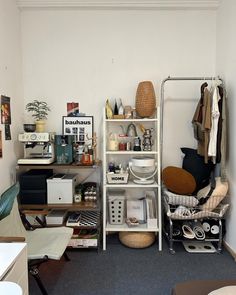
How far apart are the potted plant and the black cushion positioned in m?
1.74

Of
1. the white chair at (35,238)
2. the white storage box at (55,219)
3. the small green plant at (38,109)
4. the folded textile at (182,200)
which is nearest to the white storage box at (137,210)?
the folded textile at (182,200)

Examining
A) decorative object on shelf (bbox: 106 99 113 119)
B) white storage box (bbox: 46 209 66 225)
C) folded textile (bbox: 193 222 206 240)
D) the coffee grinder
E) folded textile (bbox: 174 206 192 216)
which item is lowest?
folded textile (bbox: 193 222 206 240)

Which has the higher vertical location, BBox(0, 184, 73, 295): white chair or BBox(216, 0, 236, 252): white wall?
BBox(216, 0, 236, 252): white wall

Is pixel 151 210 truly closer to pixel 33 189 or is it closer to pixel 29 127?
pixel 33 189

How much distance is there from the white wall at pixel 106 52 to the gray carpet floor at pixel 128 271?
1554mm

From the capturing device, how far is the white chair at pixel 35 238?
209 centimetres

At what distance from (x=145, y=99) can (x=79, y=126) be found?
2.87ft

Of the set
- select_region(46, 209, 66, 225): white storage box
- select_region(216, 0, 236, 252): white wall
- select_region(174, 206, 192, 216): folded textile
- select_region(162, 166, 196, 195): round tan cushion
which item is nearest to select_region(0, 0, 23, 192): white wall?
select_region(46, 209, 66, 225): white storage box

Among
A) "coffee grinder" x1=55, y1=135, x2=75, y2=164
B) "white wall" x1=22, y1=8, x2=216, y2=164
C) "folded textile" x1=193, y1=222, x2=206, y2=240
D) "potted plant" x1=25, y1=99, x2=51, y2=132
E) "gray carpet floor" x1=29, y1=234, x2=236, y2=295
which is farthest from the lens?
"white wall" x1=22, y1=8, x2=216, y2=164

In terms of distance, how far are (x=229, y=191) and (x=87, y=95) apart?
197cm

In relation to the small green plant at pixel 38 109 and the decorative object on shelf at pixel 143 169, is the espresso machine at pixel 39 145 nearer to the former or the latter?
the small green plant at pixel 38 109

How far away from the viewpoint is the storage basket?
2969mm

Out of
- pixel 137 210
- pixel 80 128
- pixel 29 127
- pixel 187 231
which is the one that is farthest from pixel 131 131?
pixel 187 231

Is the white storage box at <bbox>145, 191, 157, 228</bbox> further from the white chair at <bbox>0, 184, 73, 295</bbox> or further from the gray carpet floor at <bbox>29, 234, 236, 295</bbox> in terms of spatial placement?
the white chair at <bbox>0, 184, 73, 295</bbox>
